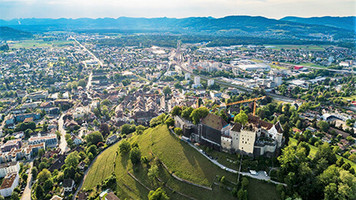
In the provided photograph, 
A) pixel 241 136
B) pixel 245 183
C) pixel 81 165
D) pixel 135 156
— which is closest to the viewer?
pixel 245 183

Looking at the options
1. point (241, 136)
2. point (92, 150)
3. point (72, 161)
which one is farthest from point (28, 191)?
point (241, 136)

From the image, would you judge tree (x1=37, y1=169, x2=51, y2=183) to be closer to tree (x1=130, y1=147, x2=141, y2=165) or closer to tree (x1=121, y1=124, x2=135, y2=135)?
tree (x1=130, y1=147, x2=141, y2=165)

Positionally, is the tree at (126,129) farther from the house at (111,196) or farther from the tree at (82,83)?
the tree at (82,83)

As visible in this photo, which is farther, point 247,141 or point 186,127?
point 186,127

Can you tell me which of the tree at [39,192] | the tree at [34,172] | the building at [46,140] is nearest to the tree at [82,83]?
the building at [46,140]

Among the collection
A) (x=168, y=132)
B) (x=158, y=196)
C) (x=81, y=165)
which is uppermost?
(x=168, y=132)

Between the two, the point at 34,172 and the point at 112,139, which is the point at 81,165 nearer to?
the point at 34,172
